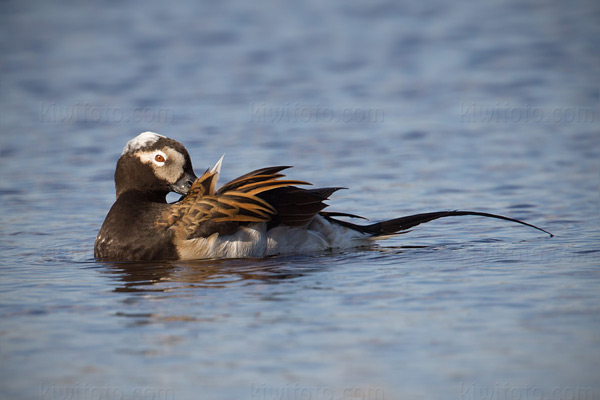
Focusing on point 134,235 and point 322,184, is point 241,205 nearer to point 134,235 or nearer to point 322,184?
point 134,235

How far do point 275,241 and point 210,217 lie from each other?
0.75 m

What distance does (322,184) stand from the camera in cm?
1204

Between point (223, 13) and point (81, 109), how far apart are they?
6878 mm

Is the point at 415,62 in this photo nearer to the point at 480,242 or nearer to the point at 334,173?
the point at 334,173

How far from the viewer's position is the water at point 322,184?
6285mm

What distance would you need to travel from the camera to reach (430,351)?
638 cm

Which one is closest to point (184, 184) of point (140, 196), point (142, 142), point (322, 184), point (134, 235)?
point (140, 196)

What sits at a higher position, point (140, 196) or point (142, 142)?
point (142, 142)

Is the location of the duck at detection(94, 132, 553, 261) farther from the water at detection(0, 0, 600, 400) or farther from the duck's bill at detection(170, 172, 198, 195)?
the water at detection(0, 0, 600, 400)

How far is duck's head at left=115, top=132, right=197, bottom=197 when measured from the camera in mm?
9516

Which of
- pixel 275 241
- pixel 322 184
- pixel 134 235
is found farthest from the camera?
pixel 322 184

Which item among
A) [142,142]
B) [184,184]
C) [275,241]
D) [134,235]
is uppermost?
[142,142]

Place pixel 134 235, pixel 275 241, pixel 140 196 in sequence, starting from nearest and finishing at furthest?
pixel 134 235 < pixel 275 241 < pixel 140 196

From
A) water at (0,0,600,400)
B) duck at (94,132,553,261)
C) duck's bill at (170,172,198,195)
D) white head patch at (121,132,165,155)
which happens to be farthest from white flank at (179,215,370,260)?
white head patch at (121,132,165,155)
